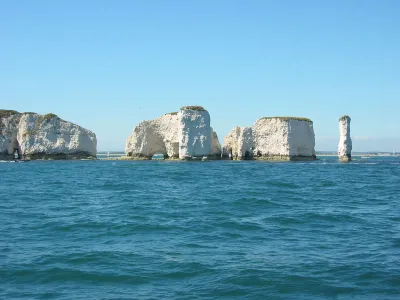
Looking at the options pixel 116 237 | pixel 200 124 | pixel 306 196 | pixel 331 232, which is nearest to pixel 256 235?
pixel 331 232

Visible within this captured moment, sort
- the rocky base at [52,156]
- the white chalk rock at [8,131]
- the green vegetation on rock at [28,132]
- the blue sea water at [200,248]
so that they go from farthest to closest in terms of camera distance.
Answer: the rocky base at [52,156] → the white chalk rock at [8,131] → the green vegetation on rock at [28,132] → the blue sea water at [200,248]

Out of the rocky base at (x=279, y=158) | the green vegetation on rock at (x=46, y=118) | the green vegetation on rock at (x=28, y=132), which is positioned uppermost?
the green vegetation on rock at (x=46, y=118)

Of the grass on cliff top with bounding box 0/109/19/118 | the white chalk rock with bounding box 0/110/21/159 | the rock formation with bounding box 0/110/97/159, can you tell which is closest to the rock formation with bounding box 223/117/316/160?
the rock formation with bounding box 0/110/97/159

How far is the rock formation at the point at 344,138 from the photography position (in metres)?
72.3

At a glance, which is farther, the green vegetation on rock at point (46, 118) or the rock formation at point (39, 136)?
the green vegetation on rock at point (46, 118)

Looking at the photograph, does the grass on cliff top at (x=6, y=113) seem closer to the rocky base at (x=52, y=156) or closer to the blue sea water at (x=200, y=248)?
the rocky base at (x=52, y=156)

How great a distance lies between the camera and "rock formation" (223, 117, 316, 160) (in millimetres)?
73000

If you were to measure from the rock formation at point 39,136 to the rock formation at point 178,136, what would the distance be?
9768 mm

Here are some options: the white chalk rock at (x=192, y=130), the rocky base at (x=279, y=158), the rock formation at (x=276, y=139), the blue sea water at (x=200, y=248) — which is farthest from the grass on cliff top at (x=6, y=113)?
the blue sea water at (x=200, y=248)

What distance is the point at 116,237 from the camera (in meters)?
13.0

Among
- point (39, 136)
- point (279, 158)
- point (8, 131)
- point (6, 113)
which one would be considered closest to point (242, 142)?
point (279, 158)

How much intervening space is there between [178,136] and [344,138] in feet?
91.8

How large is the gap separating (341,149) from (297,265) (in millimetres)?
67619

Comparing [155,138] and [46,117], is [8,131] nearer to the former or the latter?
[46,117]
